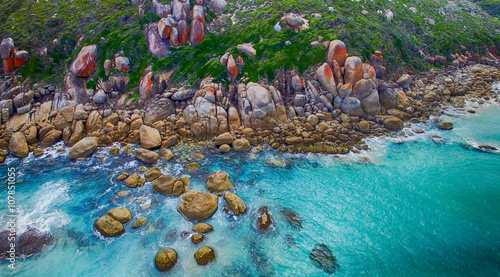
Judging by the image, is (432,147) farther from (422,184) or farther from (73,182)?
(73,182)

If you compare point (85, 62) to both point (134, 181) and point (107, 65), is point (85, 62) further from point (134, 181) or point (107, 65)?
point (134, 181)

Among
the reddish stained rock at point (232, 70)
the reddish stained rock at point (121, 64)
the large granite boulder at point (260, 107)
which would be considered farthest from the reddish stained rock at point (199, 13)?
the large granite boulder at point (260, 107)

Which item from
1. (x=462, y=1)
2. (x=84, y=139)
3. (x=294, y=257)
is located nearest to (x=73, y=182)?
(x=84, y=139)

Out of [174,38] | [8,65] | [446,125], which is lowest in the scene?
[446,125]

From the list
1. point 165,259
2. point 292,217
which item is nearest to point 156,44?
point 165,259

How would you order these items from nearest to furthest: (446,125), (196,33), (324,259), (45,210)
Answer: (324,259)
(45,210)
(446,125)
(196,33)

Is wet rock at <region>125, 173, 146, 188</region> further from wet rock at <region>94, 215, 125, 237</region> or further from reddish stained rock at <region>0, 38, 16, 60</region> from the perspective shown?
reddish stained rock at <region>0, 38, 16, 60</region>

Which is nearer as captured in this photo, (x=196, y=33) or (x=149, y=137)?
(x=149, y=137)

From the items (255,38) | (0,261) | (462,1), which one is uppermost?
(462,1)
